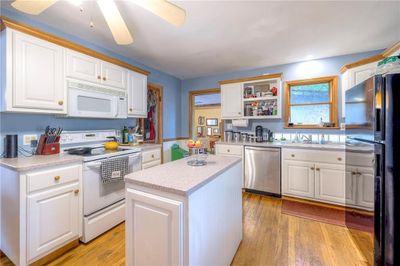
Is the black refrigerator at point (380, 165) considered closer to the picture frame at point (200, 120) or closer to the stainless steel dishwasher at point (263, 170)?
the stainless steel dishwasher at point (263, 170)

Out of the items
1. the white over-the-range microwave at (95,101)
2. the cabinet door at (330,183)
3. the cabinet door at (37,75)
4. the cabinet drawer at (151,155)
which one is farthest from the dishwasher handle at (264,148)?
the cabinet door at (37,75)

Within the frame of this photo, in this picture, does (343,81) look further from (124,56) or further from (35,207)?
(35,207)

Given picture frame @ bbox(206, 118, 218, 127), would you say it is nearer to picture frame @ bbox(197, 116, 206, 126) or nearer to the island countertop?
picture frame @ bbox(197, 116, 206, 126)

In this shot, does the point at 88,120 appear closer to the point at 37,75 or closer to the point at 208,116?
the point at 37,75

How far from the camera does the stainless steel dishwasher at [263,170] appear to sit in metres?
3.00

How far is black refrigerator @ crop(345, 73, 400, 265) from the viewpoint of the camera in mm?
1270

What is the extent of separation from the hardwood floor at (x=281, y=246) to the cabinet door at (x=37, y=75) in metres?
1.47

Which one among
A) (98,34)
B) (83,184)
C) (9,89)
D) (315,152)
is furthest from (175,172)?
(315,152)

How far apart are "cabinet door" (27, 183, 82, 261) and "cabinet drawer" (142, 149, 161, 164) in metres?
0.98

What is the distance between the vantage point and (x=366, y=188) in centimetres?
158

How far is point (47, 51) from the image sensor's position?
1868mm

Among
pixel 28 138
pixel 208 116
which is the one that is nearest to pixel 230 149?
pixel 208 116

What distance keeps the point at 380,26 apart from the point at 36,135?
4231 mm

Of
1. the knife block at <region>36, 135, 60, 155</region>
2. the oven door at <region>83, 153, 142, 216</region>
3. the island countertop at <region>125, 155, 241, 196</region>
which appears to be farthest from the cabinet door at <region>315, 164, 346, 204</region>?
the knife block at <region>36, 135, 60, 155</region>
